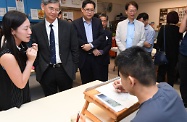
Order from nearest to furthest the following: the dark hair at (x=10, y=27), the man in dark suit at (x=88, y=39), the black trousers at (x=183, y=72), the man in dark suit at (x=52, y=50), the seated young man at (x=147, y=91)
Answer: the seated young man at (x=147, y=91)
the dark hair at (x=10, y=27)
the man in dark suit at (x=52, y=50)
the black trousers at (x=183, y=72)
the man in dark suit at (x=88, y=39)

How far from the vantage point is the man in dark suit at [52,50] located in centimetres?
190

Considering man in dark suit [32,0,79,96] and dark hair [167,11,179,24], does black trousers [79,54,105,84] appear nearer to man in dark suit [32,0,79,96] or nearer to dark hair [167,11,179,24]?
man in dark suit [32,0,79,96]

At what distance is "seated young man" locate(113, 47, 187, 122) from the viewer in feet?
2.40

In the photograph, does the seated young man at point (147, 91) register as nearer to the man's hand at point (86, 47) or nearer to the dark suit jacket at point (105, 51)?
the man's hand at point (86, 47)

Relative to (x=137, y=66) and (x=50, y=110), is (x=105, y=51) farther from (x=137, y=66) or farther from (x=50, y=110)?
(x=137, y=66)

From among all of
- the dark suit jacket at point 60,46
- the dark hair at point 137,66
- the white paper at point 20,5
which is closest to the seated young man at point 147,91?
the dark hair at point 137,66

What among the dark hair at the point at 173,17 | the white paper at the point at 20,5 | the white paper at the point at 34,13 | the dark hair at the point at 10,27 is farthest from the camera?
the white paper at the point at 34,13

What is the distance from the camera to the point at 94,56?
255 centimetres

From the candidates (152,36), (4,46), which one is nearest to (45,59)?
(4,46)

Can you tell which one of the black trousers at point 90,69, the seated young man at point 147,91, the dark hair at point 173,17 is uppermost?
the dark hair at point 173,17

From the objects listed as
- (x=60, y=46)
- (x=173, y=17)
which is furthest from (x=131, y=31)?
(x=60, y=46)

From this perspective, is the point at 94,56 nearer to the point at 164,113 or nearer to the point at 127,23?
the point at 127,23

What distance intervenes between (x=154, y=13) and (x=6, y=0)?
6288mm

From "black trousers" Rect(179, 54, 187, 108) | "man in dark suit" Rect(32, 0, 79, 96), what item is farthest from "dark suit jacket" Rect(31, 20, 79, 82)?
"black trousers" Rect(179, 54, 187, 108)
